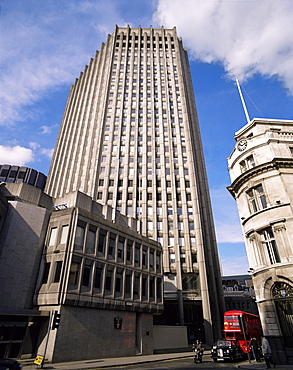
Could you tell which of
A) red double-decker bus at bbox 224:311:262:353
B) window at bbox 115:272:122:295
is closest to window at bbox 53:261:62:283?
window at bbox 115:272:122:295

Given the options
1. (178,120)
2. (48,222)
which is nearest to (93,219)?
(48,222)

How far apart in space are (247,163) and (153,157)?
3364cm

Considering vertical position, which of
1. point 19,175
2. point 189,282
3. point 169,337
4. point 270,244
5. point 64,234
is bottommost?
point 169,337

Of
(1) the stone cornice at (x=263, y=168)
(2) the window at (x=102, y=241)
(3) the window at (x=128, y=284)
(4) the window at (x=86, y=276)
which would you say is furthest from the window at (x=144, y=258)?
(1) the stone cornice at (x=263, y=168)

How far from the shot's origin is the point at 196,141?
67375 mm

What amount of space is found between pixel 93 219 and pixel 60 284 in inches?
293

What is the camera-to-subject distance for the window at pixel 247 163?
85.6ft

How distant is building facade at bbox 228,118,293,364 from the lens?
64.7ft

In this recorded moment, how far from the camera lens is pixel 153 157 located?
58469 millimetres

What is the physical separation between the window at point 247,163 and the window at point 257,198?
8.53 feet

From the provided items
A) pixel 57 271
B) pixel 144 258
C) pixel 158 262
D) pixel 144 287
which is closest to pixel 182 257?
pixel 158 262

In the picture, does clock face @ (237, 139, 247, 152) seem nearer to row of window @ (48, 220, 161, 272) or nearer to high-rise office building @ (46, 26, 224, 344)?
row of window @ (48, 220, 161, 272)

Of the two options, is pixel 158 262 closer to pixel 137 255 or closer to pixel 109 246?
pixel 137 255

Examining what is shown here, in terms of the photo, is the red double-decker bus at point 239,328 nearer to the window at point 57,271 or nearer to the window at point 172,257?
the window at point 57,271
